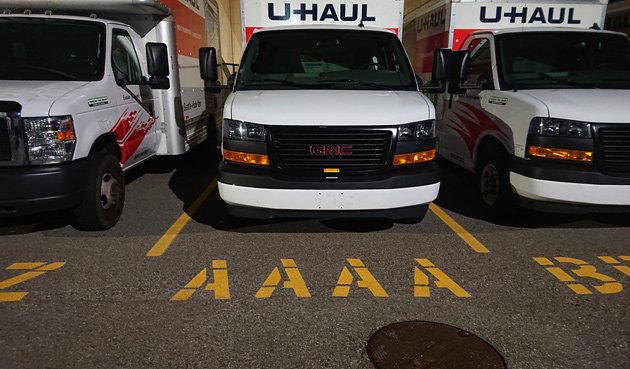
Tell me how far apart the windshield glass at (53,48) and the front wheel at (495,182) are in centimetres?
432

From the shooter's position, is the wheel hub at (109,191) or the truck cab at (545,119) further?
the wheel hub at (109,191)

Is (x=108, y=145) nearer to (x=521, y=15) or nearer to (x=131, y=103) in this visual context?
(x=131, y=103)

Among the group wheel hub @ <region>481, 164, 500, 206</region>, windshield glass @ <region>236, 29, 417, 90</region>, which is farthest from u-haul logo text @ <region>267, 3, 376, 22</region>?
wheel hub @ <region>481, 164, 500, 206</region>

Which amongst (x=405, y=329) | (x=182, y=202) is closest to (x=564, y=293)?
(x=405, y=329)

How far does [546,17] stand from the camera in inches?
292

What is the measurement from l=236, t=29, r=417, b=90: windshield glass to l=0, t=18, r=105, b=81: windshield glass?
1.54 meters

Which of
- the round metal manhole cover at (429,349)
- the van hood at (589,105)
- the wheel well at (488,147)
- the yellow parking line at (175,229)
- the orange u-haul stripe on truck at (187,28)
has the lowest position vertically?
the round metal manhole cover at (429,349)

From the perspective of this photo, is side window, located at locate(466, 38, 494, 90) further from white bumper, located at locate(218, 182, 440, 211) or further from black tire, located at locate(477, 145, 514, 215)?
white bumper, located at locate(218, 182, 440, 211)

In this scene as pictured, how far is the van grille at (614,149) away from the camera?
14.0 feet

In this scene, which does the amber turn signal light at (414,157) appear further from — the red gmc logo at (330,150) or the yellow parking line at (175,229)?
the yellow parking line at (175,229)

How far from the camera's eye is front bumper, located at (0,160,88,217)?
394 cm

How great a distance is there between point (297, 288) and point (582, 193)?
2.74 m

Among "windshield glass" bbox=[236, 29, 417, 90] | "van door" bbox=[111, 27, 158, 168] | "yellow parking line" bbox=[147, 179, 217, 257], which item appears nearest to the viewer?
"yellow parking line" bbox=[147, 179, 217, 257]

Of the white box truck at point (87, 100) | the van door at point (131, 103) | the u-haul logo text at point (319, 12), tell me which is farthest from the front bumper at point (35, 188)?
the u-haul logo text at point (319, 12)
